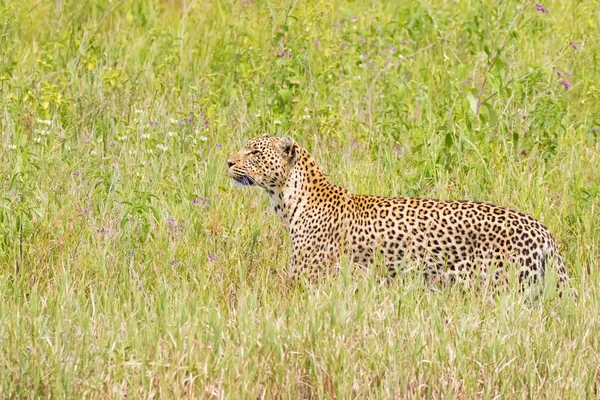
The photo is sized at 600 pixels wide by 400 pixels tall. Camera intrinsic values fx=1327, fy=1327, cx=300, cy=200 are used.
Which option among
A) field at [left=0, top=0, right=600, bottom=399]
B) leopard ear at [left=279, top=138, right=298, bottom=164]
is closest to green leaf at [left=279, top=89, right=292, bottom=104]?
field at [left=0, top=0, right=600, bottom=399]

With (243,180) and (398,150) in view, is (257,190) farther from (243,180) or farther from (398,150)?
(398,150)

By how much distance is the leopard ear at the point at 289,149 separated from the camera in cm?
738

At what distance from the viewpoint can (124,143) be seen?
8.45 metres

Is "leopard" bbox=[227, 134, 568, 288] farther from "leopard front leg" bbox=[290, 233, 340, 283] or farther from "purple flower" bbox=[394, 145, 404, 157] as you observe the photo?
"purple flower" bbox=[394, 145, 404, 157]

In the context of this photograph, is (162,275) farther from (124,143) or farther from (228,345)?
(124,143)

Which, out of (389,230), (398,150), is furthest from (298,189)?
(398,150)

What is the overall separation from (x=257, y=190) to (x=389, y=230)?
50.4 inches

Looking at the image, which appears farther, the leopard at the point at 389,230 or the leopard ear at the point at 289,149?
the leopard ear at the point at 289,149

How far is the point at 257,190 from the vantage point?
26.7ft

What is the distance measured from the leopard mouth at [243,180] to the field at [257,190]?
0.77ft

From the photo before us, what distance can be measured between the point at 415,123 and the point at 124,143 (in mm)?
2031

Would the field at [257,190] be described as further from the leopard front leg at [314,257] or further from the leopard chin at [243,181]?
the leopard chin at [243,181]

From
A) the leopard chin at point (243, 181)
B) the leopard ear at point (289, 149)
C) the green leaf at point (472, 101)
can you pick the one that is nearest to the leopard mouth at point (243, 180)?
the leopard chin at point (243, 181)

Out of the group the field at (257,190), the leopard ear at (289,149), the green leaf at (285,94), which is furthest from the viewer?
the green leaf at (285,94)
